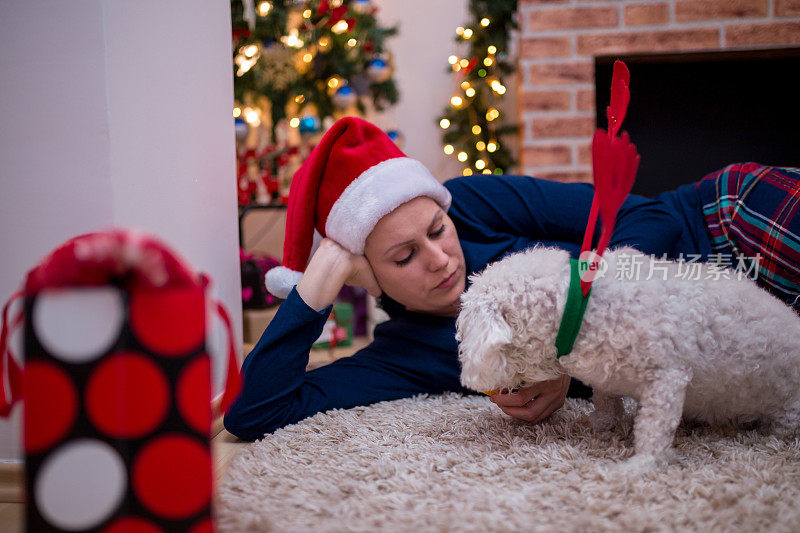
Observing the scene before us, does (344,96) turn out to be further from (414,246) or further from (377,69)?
(414,246)

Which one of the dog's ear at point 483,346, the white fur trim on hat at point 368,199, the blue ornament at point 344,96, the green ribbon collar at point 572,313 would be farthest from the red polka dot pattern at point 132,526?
the blue ornament at point 344,96

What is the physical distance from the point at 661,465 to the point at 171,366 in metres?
0.68

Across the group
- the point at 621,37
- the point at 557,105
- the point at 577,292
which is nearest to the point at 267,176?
the point at 557,105

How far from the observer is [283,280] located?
4.03 ft

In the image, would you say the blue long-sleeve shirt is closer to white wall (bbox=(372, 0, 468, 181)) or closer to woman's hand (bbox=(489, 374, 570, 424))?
woman's hand (bbox=(489, 374, 570, 424))

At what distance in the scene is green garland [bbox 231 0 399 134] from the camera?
2.55m

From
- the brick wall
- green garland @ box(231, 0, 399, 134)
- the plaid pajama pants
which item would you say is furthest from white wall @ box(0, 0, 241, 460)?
green garland @ box(231, 0, 399, 134)

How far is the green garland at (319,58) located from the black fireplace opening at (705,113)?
104 cm

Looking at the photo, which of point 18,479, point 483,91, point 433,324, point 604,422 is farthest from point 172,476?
point 483,91

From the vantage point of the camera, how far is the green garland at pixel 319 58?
2.55 metres

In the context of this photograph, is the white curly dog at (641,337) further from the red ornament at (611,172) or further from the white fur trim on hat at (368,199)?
the white fur trim on hat at (368,199)

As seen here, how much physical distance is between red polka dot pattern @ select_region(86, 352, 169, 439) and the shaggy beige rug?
8.8 inches

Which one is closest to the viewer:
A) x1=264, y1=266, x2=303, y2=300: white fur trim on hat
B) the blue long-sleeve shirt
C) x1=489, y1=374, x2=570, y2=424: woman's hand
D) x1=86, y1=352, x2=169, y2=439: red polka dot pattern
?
x1=86, y1=352, x2=169, y2=439: red polka dot pattern

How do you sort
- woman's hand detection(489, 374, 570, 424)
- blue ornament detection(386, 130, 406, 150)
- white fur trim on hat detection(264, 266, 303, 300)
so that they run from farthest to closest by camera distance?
blue ornament detection(386, 130, 406, 150) < white fur trim on hat detection(264, 266, 303, 300) < woman's hand detection(489, 374, 570, 424)
